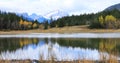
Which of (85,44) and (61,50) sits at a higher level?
(61,50)

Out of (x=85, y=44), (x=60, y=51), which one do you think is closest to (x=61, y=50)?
(x=60, y=51)

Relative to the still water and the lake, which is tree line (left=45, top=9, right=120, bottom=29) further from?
the still water

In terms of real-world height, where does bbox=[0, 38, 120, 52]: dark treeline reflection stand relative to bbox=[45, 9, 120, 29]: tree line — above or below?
above

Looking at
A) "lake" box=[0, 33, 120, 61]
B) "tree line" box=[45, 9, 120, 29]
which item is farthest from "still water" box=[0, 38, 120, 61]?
"tree line" box=[45, 9, 120, 29]

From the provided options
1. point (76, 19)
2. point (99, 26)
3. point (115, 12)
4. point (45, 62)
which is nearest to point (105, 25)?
point (99, 26)

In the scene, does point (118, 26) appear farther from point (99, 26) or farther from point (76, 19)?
point (76, 19)

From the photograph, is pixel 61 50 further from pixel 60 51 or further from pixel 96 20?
pixel 96 20

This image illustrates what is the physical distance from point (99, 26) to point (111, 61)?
131532 mm

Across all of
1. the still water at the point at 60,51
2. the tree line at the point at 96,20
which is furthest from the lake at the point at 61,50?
the tree line at the point at 96,20

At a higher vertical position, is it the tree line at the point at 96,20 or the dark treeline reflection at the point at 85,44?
the dark treeline reflection at the point at 85,44

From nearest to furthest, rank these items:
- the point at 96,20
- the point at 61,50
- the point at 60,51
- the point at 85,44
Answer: the point at 60,51 → the point at 61,50 → the point at 85,44 → the point at 96,20

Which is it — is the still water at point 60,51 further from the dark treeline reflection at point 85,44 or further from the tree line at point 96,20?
the tree line at point 96,20

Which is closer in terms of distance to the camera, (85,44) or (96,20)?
(85,44)

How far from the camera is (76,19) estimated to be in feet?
593
